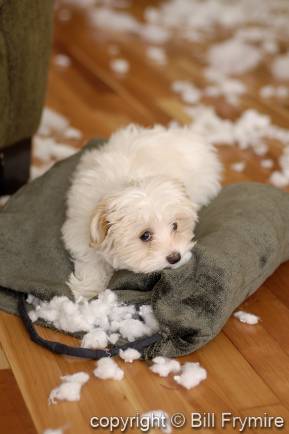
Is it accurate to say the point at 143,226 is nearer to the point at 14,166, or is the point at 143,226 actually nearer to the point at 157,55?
the point at 14,166

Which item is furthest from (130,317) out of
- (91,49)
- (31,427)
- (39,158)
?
(91,49)

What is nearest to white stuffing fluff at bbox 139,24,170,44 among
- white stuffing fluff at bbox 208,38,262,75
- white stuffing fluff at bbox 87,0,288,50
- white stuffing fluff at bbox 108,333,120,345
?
white stuffing fluff at bbox 87,0,288,50

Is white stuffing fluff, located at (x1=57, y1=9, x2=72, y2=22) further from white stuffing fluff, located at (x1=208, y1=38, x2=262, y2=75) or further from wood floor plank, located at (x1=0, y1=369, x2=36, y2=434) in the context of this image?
wood floor plank, located at (x1=0, y1=369, x2=36, y2=434)

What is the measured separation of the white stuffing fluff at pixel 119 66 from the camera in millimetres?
3671

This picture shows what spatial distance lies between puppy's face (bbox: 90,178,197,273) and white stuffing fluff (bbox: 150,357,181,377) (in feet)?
0.77

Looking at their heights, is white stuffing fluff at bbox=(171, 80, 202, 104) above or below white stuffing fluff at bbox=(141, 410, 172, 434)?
below

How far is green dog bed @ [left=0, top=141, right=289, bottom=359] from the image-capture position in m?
1.71

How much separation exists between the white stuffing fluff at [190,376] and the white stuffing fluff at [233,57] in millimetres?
2361

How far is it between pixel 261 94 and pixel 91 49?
3.68 feet

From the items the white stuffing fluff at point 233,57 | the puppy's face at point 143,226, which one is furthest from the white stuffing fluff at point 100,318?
the white stuffing fluff at point 233,57

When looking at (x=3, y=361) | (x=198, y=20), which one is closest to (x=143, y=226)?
(x=3, y=361)

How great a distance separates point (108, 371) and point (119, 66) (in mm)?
2394

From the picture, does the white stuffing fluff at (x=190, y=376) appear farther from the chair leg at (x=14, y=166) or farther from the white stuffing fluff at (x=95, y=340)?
the chair leg at (x=14, y=166)

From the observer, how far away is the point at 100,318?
70.1 inches
